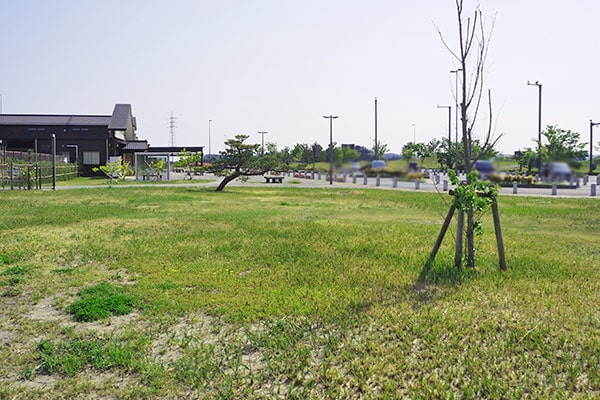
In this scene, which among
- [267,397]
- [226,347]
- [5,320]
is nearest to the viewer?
[267,397]

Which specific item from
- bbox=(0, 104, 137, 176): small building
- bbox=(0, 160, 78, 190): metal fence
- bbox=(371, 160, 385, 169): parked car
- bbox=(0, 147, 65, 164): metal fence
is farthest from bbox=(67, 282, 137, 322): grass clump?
bbox=(0, 104, 137, 176): small building

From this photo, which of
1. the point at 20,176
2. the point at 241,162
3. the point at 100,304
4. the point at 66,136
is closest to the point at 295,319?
the point at 100,304

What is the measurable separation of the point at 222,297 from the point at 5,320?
2.02 m

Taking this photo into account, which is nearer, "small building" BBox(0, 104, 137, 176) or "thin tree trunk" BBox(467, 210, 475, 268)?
"thin tree trunk" BBox(467, 210, 475, 268)

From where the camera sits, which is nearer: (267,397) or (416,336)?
(267,397)

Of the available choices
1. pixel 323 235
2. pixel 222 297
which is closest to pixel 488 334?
pixel 222 297

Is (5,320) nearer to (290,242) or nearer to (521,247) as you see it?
(290,242)

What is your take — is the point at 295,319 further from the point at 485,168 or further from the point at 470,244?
the point at 485,168

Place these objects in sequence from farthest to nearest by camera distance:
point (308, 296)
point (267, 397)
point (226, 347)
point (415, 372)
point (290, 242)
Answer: point (290, 242) < point (308, 296) < point (226, 347) < point (415, 372) < point (267, 397)

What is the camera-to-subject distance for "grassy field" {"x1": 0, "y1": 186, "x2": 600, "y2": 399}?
11.3 ft

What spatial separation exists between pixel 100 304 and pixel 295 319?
2.02 m

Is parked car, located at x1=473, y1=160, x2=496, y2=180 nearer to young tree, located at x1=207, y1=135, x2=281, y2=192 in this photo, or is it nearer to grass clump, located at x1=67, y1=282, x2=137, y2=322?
grass clump, located at x1=67, y1=282, x2=137, y2=322

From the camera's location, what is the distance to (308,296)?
5324mm

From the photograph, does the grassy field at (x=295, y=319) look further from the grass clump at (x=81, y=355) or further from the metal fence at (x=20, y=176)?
the metal fence at (x=20, y=176)
